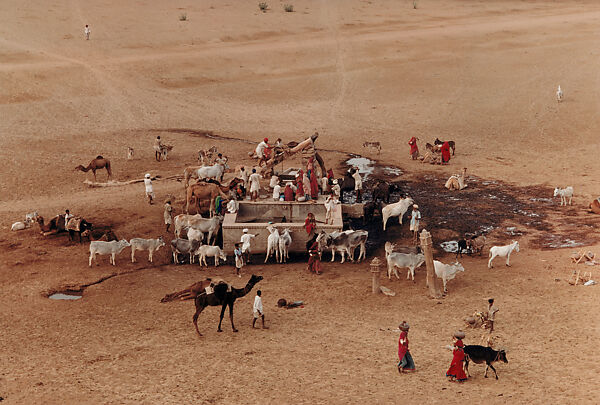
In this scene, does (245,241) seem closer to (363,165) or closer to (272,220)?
(272,220)

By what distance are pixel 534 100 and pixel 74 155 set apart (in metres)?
27.6

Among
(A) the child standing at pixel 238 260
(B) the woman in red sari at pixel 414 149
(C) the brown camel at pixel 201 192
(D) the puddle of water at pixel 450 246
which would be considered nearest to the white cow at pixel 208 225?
(C) the brown camel at pixel 201 192

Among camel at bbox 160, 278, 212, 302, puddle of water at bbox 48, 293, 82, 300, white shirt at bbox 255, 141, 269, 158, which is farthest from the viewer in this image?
white shirt at bbox 255, 141, 269, 158

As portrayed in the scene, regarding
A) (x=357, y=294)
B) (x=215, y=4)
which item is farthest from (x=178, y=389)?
(x=215, y=4)

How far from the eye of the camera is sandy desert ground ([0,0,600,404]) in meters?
16.8

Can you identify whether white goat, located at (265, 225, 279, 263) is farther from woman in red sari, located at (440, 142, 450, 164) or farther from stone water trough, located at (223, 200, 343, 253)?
woman in red sari, located at (440, 142, 450, 164)

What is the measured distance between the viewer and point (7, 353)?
708 inches

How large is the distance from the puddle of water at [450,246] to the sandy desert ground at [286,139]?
2007 millimetres

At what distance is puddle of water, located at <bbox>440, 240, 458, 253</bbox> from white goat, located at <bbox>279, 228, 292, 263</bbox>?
5.33 meters

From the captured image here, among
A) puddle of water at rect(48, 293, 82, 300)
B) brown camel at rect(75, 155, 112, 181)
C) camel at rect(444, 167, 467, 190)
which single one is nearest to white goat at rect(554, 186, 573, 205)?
camel at rect(444, 167, 467, 190)

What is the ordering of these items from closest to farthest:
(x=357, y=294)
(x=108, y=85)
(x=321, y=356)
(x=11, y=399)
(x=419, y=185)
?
1. (x=11, y=399)
2. (x=321, y=356)
3. (x=357, y=294)
4. (x=419, y=185)
5. (x=108, y=85)

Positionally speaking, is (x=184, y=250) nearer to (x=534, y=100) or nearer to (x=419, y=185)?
(x=419, y=185)

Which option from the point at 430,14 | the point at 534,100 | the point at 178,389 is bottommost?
the point at 178,389

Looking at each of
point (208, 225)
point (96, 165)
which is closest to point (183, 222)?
point (208, 225)
